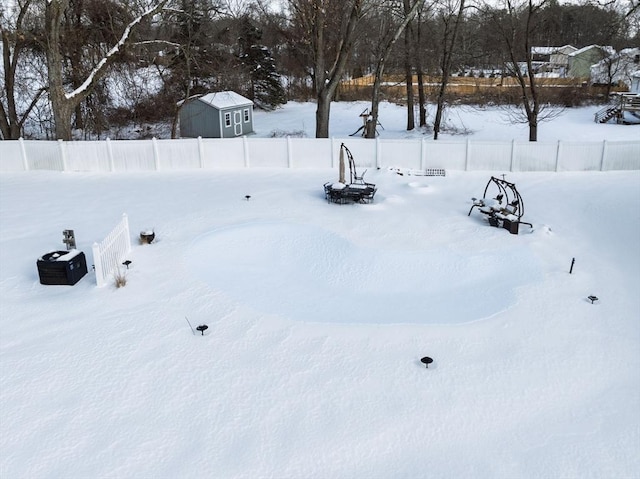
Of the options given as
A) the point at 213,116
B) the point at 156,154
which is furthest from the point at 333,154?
the point at 213,116

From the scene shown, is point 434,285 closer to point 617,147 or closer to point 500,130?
point 617,147

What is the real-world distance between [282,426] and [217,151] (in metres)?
12.9

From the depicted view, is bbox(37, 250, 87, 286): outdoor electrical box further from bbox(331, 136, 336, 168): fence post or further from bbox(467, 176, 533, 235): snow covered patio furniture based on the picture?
bbox(331, 136, 336, 168): fence post

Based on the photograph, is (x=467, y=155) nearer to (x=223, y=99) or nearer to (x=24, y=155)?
(x=223, y=99)

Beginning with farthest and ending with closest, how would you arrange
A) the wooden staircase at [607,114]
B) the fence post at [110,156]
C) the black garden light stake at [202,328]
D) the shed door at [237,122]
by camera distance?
the wooden staircase at [607,114]
the shed door at [237,122]
the fence post at [110,156]
the black garden light stake at [202,328]

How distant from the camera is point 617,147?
53.1 feet

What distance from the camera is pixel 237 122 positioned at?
1037 inches

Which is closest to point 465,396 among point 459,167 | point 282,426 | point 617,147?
point 282,426

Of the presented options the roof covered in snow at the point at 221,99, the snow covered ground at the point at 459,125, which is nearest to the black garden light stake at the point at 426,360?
the roof covered in snow at the point at 221,99

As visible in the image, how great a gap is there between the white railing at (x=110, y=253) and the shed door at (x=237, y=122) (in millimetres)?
16242

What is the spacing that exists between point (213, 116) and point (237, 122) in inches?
61.7

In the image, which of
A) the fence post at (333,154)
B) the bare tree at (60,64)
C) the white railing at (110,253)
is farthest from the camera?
the bare tree at (60,64)

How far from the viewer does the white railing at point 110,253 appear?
9.22 metres

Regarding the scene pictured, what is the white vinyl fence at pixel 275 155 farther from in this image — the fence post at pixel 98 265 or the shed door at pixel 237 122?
the fence post at pixel 98 265
